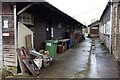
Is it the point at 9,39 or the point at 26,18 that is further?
the point at 26,18

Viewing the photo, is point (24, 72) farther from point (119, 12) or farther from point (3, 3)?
point (119, 12)

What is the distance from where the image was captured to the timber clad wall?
671 centimetres

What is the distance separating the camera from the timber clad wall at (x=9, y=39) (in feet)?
22.0

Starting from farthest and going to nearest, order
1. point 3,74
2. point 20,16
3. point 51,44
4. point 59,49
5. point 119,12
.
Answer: point 59,49 < point 51,44 < point 119,12 < point 20,16 < point 3,74

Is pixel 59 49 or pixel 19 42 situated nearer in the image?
pixel 19 42

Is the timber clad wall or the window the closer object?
the timber clad wall

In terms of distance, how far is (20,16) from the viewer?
23.9 ft

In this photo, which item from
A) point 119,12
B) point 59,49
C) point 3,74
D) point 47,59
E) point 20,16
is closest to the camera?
point 3,74

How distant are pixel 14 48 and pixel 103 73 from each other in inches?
128

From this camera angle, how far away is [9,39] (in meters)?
6.78

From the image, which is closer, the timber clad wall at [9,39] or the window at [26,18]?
the timber clad wall at [9,39]

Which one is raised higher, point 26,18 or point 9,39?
point 26,18

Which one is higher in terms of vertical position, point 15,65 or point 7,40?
point 7,40

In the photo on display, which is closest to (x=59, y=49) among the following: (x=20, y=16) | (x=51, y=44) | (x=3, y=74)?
(x=51, y=44)
